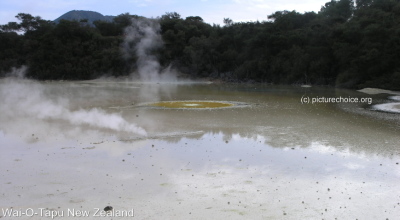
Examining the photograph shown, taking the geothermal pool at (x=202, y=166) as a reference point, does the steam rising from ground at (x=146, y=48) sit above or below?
above

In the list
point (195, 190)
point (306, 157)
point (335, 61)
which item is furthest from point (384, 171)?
point (335, 61)

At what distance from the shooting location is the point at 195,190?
5.49 meters

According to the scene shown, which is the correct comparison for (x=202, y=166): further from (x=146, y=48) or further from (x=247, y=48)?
(x=146, y=48)

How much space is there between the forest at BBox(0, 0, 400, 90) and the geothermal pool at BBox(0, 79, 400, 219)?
55.8 ft

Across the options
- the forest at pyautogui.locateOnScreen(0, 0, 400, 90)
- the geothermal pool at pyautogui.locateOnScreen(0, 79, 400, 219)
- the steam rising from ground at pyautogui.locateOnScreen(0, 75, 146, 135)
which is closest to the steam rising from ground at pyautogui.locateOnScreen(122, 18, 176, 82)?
the forest at pyautogui.locateOnScreen(0, 0, 400, 90)

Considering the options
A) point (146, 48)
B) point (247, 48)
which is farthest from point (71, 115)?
point (146, 48)

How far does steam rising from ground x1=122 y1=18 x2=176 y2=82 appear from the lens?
144ft

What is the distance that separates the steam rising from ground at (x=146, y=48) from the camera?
4397cm

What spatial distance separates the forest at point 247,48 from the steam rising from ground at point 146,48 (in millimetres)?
856

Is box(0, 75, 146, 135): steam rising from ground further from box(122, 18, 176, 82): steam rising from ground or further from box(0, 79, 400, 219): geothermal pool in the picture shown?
box(122, 18, 176, 82): steam rising from ground

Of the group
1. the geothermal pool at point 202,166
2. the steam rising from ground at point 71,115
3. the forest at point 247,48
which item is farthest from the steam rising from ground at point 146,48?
the geothermal pool at point 202,166

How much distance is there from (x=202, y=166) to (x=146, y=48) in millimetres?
41025

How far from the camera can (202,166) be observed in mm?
6734

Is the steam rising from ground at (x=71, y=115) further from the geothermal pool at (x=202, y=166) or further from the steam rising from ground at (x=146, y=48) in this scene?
the steam rising from ground at (x=146, y=48)
